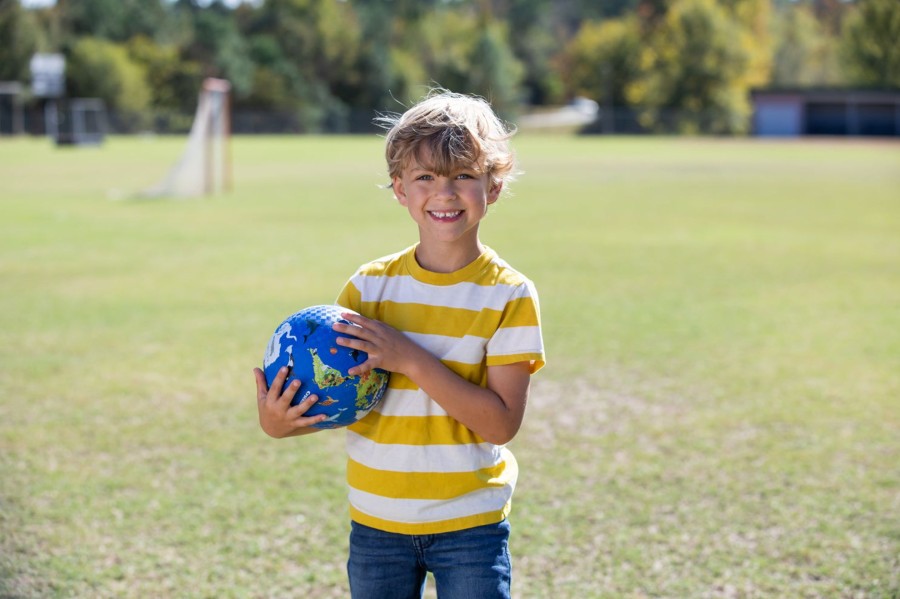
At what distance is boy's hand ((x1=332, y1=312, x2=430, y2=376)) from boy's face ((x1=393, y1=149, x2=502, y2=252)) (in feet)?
0.94

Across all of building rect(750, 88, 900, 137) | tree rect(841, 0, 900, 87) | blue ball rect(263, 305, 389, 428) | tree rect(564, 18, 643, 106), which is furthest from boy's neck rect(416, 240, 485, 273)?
tree rect(564, 18, 643, 106)

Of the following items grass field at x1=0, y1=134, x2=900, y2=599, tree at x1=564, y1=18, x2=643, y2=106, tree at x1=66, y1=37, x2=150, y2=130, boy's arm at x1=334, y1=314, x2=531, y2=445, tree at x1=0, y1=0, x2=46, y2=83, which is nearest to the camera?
boy's arm at x1=334, y1=314, x2=531, y2=445

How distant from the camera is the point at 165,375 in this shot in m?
7.16

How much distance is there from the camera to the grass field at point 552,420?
4070mm

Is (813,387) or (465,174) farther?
(813,387)

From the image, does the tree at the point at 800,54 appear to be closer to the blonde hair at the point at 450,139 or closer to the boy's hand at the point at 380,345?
the blonde hair at the point at 450,139

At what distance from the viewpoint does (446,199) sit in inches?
102

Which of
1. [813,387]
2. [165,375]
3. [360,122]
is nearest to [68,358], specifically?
[165,375]

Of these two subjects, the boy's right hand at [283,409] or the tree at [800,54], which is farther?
the tree at [800,54]

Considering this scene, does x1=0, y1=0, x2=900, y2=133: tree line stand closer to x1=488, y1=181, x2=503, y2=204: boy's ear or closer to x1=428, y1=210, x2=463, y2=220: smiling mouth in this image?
x1=488, y1=181, x2=503, y2=204: boy's ear

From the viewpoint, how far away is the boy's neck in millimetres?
2652

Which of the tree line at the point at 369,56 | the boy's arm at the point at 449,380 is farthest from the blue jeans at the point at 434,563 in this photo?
the tree line at the point at 369,56

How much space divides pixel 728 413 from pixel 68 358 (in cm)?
490

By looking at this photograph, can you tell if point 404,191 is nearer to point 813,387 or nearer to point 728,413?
point 728,413
